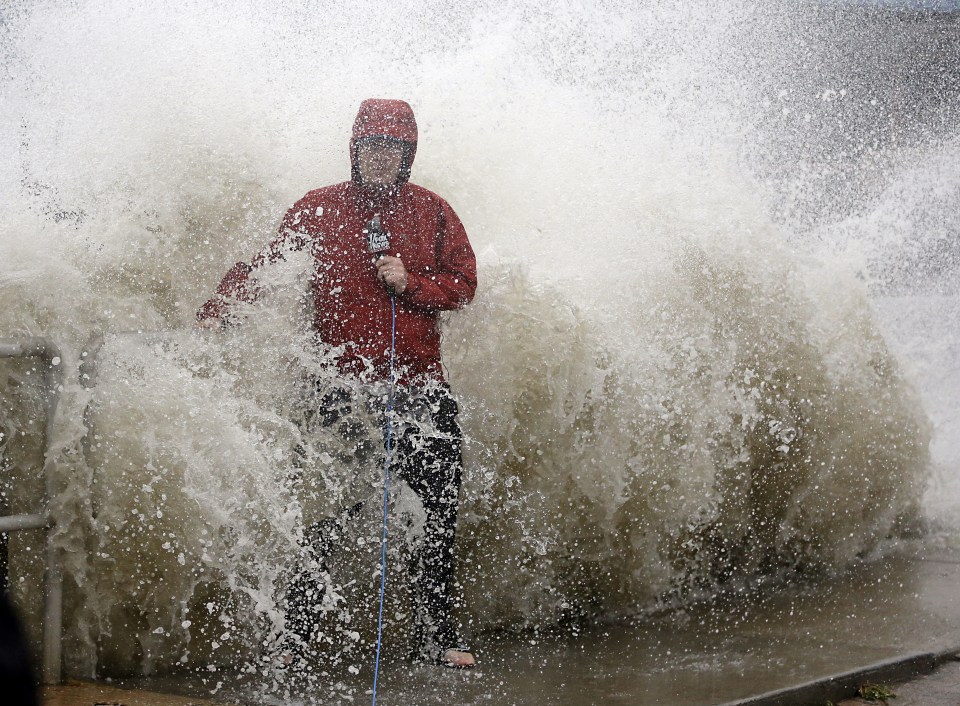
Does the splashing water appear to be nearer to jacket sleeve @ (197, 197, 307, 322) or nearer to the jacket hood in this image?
jacket sleeve @ (197, 197, 307, 322)

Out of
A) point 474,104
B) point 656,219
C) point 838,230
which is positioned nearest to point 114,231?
point 474,104

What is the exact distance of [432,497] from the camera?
375 centimetres

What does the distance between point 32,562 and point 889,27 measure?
69.7ft

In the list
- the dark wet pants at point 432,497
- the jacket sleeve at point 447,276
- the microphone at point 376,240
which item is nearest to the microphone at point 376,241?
the microphone at point 376,240

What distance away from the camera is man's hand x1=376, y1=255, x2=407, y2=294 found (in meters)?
3.63

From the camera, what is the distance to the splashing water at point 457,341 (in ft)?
11.6

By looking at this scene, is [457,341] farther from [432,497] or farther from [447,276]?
[432,497]

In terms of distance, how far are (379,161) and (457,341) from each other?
3.13ft

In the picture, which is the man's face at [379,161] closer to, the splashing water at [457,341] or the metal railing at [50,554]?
the splashing water at [457,341]

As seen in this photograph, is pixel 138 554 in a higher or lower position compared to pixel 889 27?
lower

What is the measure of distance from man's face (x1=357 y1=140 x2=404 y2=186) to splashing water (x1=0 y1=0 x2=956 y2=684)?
0.47 meters

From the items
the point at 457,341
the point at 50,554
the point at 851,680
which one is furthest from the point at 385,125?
the point at 851,680

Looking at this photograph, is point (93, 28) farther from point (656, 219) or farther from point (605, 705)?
point (605, 705)

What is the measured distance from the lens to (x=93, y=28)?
19.2 feet
